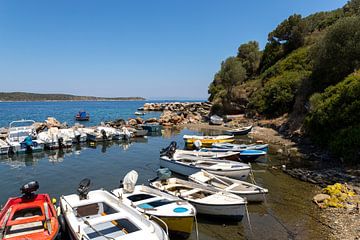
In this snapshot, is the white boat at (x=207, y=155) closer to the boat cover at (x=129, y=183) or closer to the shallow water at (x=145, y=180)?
the shallow water at (x=145, y=180)

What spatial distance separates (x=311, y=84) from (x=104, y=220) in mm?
32629

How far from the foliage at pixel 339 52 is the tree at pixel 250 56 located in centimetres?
3755

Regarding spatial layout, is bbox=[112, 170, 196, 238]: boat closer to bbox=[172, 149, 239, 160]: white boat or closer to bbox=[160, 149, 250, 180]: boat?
bbox=[160, 149, 250, 180]: boat

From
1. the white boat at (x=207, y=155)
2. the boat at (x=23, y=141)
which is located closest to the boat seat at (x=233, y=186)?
the white boat at (x=207, y=155)

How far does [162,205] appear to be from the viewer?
34.2 ft

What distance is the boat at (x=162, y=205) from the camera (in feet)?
31.1

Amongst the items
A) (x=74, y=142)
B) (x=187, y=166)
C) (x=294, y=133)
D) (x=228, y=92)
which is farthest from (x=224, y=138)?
(x=228, y=92)

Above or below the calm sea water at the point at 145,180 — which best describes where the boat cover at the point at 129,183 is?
above

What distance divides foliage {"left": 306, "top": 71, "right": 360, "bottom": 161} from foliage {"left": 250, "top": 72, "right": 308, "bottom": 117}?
43.7ft

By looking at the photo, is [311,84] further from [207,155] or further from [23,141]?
[23,141]

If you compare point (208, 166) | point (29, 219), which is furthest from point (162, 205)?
point (208, 166)

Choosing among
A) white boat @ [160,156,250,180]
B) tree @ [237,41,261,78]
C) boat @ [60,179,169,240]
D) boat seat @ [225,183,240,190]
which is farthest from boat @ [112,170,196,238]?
tree @ [237,41,261,78]

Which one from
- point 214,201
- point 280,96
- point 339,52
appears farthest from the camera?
point 280,96

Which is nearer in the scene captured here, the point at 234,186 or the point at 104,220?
the point at 104,220
